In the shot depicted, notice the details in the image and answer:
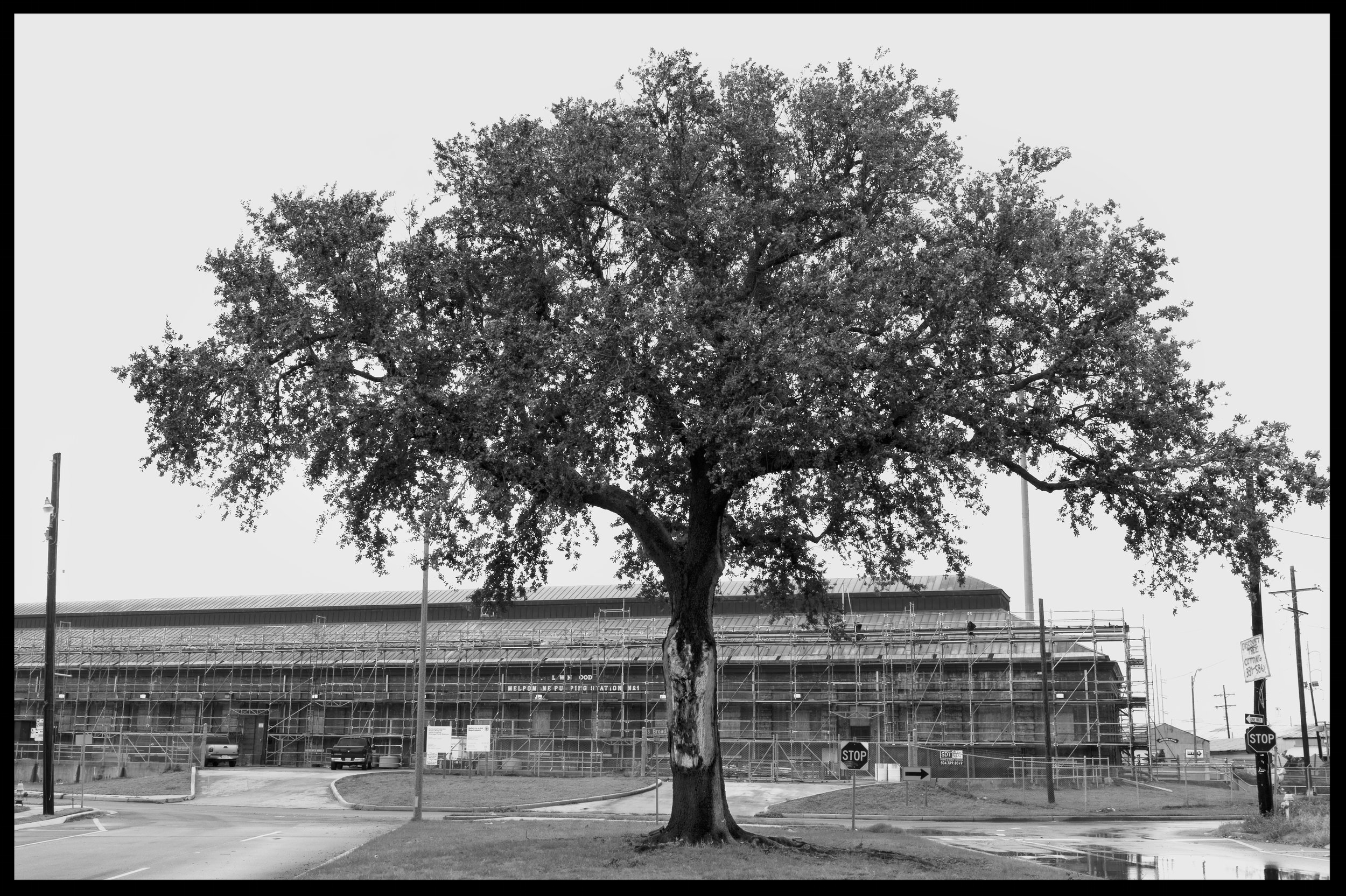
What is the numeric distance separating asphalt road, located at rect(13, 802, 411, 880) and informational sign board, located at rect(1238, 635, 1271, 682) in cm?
2223

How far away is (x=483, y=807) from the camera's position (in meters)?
41.9

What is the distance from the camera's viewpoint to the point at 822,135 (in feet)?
72.8

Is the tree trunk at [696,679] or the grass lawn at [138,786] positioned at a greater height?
the tree trunk at [696,679]

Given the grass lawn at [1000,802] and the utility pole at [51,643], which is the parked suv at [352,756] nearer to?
the utility pole at [51,643]

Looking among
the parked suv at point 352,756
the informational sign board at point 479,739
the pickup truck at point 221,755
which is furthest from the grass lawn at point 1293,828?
the pickup truck at point 221,755

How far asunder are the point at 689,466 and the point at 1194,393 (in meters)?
8.98

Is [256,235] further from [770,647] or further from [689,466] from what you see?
[770,647]

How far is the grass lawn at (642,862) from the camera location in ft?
61.9

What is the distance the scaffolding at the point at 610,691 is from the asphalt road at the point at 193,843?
1899 centimetres

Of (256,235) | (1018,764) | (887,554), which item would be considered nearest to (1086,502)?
(887,554)

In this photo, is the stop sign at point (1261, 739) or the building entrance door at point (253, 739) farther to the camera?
the building entrance door at point (253, 739)

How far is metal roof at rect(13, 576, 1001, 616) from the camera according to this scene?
226 feet

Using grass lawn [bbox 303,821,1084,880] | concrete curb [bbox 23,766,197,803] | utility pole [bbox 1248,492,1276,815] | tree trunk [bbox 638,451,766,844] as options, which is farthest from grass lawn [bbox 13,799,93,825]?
utility pole [bbox 1248,492,1276,815]

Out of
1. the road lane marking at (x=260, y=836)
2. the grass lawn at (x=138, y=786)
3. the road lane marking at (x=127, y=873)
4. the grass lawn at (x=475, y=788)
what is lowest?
the grass lawn at (x=138, y=786)
